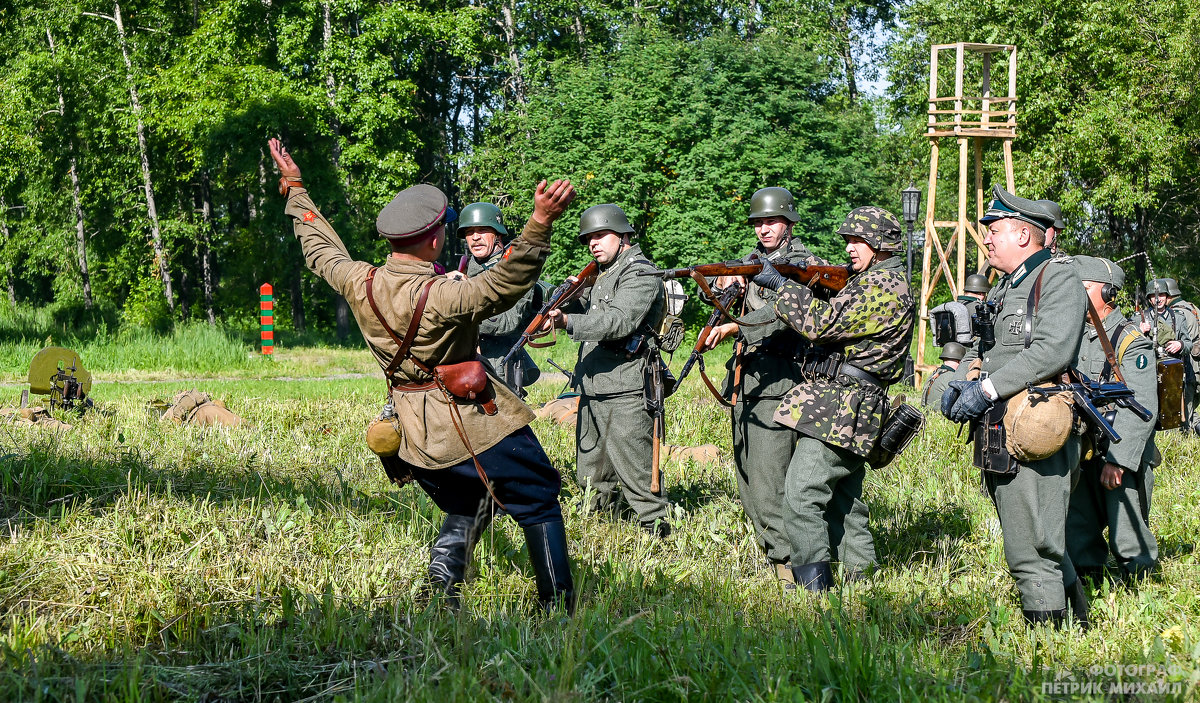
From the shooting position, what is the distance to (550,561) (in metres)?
4.21

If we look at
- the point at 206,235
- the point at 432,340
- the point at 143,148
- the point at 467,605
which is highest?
the point at 143,148

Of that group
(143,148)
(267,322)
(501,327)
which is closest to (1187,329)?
(501,327)

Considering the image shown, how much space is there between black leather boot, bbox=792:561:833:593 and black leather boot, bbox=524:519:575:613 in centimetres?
128

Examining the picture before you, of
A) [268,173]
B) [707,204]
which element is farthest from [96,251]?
[707,204]

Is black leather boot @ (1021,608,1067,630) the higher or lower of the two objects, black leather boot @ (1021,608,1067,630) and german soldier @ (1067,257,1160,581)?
the lower

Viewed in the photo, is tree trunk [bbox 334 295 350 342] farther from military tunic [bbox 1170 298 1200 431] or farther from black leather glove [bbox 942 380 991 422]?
black leather glove [bbox 942 380 991 422]

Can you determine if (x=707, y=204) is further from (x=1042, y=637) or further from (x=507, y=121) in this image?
(x=1042, y=637)

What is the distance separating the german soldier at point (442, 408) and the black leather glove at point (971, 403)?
5.72 feet

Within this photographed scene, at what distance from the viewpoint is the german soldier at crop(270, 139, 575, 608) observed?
13.7 feet

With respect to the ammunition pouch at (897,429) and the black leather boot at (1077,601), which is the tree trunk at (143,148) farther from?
the black leather boot at (1077,601)

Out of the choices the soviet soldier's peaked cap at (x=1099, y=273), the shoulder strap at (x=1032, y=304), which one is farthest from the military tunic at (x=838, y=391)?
the soviet soldier's peaked cap at (x=1099, y=273)

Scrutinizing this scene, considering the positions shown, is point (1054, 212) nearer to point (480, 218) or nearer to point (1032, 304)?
point (1032, 304)

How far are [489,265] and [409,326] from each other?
329 centimetres

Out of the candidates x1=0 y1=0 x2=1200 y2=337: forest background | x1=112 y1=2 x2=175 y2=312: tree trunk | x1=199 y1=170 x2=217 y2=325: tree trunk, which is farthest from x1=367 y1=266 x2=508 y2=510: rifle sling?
x1=199 y1=170 x2=217 y2=325: tree trunk
